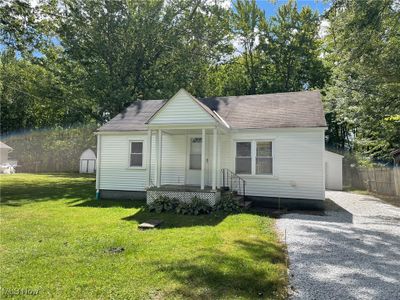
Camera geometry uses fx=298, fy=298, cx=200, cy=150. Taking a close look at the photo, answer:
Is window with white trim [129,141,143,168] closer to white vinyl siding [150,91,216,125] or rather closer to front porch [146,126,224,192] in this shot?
front porch [146,126,224,192]

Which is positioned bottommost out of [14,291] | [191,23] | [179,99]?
[14,291]

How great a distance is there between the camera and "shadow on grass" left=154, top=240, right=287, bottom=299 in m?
4.23

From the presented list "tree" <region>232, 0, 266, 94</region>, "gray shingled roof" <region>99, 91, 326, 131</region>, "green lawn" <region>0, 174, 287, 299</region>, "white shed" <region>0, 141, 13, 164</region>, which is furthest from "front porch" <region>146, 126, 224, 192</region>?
"white shed" <region>0, 141, 13, 164</region>

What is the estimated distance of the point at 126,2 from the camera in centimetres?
2281

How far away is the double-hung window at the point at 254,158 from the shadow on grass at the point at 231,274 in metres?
6.15

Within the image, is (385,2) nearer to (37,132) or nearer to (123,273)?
(123,273)

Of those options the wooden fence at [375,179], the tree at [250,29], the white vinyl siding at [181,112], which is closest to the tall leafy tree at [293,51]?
the tree at [250,29]

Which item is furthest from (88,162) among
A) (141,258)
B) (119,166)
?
(141,258)

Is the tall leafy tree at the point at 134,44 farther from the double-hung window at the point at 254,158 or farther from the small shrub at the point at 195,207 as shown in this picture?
the small shrub at the point at 195,207

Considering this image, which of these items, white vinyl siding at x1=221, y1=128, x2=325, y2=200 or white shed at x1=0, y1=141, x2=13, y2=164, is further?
white shed at x1=0, y1=141, x2=13, y2=164

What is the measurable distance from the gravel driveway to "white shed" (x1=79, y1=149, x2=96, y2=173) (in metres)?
29.8

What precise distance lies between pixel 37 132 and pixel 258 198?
39.9m

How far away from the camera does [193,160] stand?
517 inches

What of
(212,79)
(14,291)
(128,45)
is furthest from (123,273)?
(212,79)
